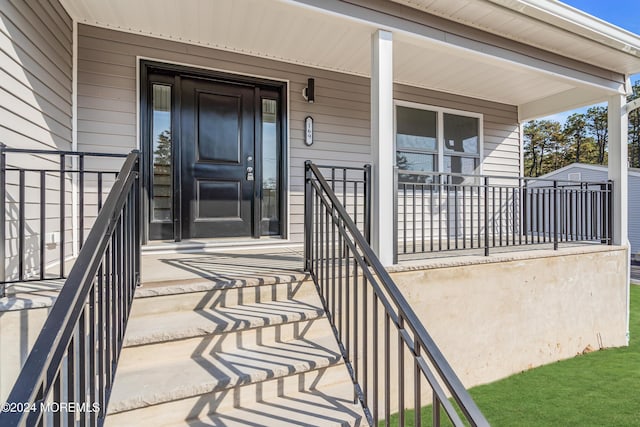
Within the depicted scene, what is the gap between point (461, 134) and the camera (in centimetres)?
565

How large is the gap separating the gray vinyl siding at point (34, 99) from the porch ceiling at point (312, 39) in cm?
51

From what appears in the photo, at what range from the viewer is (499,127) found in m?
5.95

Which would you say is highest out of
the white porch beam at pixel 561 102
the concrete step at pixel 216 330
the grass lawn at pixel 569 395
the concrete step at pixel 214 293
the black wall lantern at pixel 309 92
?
the white porch beam at pixel 561 102

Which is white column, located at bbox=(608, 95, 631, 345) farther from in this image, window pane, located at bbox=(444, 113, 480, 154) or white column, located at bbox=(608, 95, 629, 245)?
window pane, located at bbox=(444, 113, 480, 154)

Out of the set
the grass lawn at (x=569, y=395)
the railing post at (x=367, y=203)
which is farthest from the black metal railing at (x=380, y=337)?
the grass lawn at (x=569, y=395)

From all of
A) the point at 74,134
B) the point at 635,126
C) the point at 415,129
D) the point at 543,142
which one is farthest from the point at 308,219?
the point at 635,126

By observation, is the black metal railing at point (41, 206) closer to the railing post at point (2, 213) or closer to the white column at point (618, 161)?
the railing post at point (2, 213)

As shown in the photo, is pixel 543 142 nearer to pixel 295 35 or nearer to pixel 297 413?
pixel 295 35

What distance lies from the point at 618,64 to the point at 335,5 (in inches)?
145

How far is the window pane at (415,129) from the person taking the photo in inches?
202

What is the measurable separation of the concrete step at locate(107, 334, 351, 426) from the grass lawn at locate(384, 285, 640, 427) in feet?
3.30

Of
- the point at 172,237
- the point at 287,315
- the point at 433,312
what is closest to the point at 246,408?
the point at 287,315

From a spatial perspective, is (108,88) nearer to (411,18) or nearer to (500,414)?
(411,18)

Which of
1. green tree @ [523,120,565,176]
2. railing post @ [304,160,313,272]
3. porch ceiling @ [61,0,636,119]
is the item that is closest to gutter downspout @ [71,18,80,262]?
porch ceiling @ [61,0,636,119]
